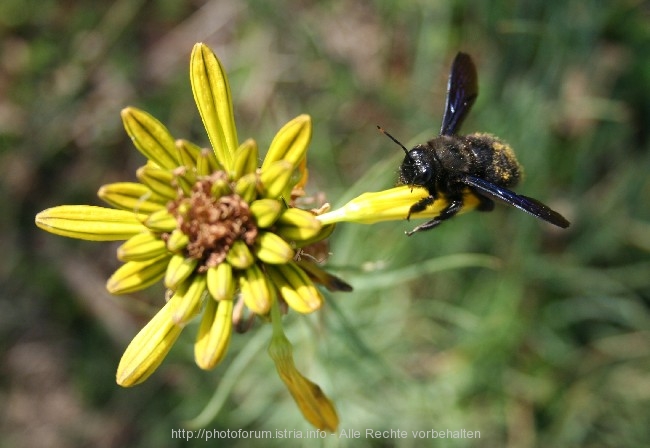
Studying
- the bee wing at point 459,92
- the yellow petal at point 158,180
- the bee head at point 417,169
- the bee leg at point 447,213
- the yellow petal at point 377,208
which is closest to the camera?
the yellow petal at point 158,180

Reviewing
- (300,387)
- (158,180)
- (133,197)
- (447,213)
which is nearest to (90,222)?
(133,197)

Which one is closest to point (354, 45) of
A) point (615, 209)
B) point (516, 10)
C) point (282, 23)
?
point (282, 23)

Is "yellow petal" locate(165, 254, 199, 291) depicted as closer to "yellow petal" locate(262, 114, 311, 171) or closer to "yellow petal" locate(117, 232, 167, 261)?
"yellow petal" locate(117, 232, 167, 261)

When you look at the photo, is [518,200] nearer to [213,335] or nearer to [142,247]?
[213,335]

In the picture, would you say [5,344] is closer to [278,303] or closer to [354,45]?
[354,45]

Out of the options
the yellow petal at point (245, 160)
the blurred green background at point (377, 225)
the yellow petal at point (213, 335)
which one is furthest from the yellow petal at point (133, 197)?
the blurred green background at point (377, 225)

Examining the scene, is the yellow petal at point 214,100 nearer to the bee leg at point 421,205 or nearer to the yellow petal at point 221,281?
the yellow petal at point 221,281
